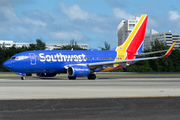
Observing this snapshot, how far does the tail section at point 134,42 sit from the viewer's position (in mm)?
47709

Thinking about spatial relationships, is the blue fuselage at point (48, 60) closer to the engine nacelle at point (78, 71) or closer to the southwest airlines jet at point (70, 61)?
the southwest airlines jet at point (70, 61)

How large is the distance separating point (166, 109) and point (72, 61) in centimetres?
3019

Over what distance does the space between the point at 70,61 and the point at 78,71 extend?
3554 millimetres

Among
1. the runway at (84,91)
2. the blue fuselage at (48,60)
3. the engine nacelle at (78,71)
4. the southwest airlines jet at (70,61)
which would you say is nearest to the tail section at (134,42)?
the southwest airlines jet at (70,61)

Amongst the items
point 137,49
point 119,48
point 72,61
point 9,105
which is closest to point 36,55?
point 72,61

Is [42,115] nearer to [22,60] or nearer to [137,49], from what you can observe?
[22,60]

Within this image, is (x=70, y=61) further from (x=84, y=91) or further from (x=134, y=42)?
(x=84, y=91)

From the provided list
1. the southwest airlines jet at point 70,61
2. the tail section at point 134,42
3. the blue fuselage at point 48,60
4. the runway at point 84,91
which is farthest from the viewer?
the tail section at point 134,42

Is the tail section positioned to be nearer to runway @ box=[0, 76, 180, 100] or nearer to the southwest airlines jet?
the southwest airlines jet

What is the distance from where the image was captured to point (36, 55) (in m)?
39.4

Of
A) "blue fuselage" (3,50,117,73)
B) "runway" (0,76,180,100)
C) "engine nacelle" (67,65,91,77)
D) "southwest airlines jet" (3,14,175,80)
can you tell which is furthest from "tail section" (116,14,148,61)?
"runway" (0,76,180,100)

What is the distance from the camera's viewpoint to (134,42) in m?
48.7

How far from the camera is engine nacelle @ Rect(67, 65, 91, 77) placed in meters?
38.4

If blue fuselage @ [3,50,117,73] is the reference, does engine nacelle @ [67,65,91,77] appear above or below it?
below
